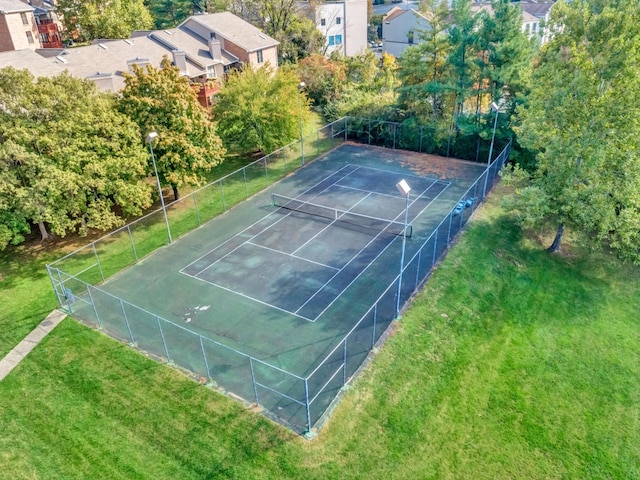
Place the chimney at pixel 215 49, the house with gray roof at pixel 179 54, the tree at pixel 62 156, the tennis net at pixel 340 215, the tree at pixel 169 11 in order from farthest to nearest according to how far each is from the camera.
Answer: the tree at pixel 169 11
the chimney at pixel 215 49
the house with gray roof at pixel 179 54
the tennis net at pixel 340 215
the tree at pixel 62 156

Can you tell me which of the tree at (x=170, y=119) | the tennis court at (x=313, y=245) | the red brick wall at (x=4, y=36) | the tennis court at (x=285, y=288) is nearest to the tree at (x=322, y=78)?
the tennis court at (x=313, y=245)

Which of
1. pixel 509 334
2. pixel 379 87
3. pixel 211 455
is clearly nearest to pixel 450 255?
pixel 509 334

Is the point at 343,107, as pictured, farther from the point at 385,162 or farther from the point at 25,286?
the point at 25,286

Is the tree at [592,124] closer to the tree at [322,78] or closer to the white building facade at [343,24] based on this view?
the tree at [322,78]

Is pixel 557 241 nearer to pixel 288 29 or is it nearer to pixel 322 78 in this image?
pixel 322 78

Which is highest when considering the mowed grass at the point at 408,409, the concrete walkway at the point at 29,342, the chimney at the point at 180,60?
the chimney at the point at 180,60

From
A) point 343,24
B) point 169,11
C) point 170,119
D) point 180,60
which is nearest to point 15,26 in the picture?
point 169,11
